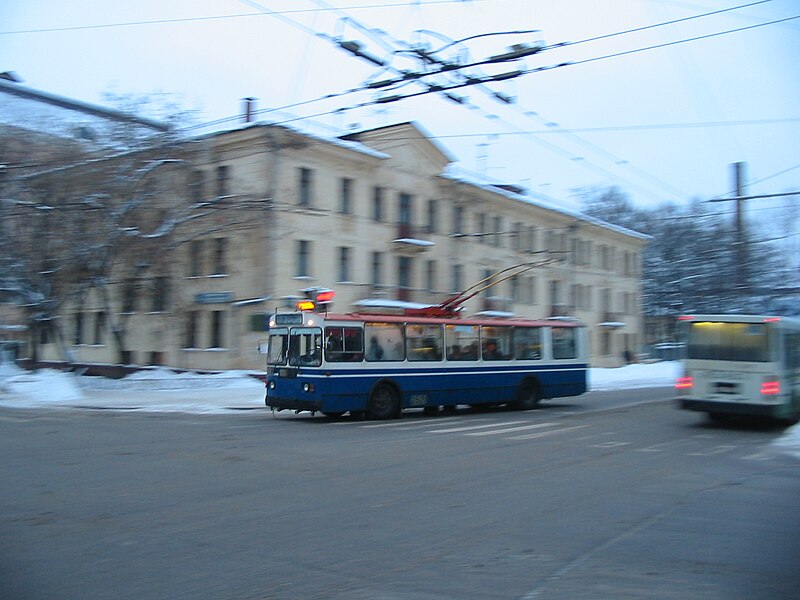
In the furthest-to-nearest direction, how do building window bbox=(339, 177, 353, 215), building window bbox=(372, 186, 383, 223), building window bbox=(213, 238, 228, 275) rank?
building window bbox=(372, 186, 383, 223)
building window bbox=(339, 177, 353, 215)
building window bbox=(213, 238, 228, 275)

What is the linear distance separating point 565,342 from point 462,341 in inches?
184

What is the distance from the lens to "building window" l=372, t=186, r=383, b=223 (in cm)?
3744

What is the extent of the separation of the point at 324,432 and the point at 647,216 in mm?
62714

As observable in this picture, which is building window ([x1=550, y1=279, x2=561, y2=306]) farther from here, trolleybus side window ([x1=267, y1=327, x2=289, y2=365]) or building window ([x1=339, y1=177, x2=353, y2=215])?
trolleybus side window ([x1=267, y1=327, x2=289, y2=365])

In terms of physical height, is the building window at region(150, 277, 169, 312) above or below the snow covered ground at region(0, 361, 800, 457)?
above

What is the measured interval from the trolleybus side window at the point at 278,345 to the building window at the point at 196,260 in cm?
1631

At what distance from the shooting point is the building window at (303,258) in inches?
1329

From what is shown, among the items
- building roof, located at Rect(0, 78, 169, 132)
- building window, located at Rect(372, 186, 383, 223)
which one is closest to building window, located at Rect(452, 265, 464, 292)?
building window, located at Rect(372, 186, 383, 223)

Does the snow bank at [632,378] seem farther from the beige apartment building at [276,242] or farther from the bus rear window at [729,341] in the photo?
the bus rear window at [729,341]

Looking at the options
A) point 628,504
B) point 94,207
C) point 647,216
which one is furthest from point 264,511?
point 647,216

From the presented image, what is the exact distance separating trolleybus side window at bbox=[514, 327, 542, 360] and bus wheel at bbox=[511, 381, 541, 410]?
0.80 metres

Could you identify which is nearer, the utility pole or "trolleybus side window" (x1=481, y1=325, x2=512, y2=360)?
"trolleybus side window" (x1=481, y1=325, x2=512, y2=360)

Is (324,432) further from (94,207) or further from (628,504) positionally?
(94,207)

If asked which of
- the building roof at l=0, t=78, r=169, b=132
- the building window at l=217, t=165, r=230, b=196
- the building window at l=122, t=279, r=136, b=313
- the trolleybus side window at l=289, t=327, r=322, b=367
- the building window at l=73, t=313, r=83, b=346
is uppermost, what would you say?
the building roof at l=0, t=78, r=169, b=132
